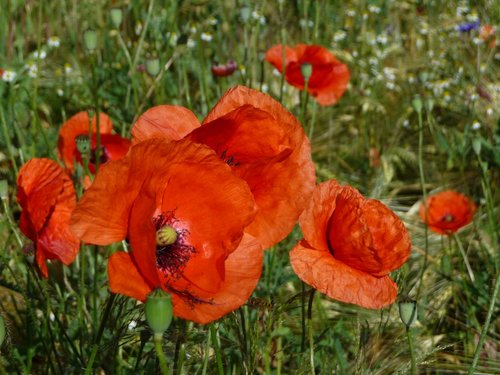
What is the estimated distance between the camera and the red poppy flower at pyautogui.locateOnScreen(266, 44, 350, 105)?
2.86 m

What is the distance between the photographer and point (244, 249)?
1316 mm

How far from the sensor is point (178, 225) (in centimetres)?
135

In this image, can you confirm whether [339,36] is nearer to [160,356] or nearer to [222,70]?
[222,70]

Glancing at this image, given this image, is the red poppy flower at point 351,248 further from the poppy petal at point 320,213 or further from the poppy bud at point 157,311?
the poppy bud at point 157,311

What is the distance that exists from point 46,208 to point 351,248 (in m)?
0.56

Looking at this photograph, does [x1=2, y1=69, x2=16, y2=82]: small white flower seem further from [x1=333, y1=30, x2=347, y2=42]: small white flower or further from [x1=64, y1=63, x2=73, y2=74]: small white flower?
[x1=333, y1=30, x2=347, y2=42]: small white flower

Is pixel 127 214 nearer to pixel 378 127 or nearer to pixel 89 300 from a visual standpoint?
pixel 89 300

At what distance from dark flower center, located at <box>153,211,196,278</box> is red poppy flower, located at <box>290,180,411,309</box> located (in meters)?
0.18

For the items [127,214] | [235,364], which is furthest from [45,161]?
[235,364]

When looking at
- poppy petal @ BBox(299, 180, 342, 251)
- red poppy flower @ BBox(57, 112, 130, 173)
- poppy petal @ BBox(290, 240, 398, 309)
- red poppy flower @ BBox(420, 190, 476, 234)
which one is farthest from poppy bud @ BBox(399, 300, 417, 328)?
red poppy flower @ BBox(420, 190, 476, 234)

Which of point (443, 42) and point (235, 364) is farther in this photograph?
point (443, 42)

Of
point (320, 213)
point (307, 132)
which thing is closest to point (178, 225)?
point (320, 213)

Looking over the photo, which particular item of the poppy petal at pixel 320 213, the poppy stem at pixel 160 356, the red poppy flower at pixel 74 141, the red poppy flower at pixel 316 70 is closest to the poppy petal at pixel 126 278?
the poppy stem at pixel 160 356

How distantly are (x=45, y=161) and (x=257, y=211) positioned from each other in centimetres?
46
